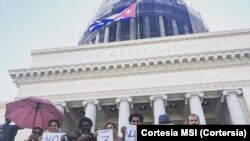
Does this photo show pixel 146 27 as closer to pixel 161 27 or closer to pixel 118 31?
pixel 161 27

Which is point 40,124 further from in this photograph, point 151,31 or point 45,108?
point 151,31

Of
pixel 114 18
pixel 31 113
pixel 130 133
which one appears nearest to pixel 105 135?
pixel 130 133

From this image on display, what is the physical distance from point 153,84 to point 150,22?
2030 cm

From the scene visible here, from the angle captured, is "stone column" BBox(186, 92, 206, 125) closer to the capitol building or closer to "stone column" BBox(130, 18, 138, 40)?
the capitol building

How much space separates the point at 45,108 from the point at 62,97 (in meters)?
13.5

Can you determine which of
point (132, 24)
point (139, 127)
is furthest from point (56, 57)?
point (139, 127)

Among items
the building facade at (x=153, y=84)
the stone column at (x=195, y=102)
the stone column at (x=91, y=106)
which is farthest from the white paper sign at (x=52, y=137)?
the stone column at (x=195, y=102)

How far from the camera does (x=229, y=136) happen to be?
5.25 meters

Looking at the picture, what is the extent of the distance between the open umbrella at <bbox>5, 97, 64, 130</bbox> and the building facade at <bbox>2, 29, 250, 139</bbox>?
11518mm

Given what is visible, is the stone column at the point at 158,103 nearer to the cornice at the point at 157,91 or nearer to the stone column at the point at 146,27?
the cornice at the point at 157,91

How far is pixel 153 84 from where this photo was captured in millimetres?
23656

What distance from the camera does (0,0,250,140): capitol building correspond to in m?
22.6

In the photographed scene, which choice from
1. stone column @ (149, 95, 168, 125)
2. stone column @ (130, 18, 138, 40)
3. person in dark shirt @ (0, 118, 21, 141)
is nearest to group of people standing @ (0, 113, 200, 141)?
person in dark shirt @ (0, 118, 21, 141)

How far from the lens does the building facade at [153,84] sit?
22.6 metres
